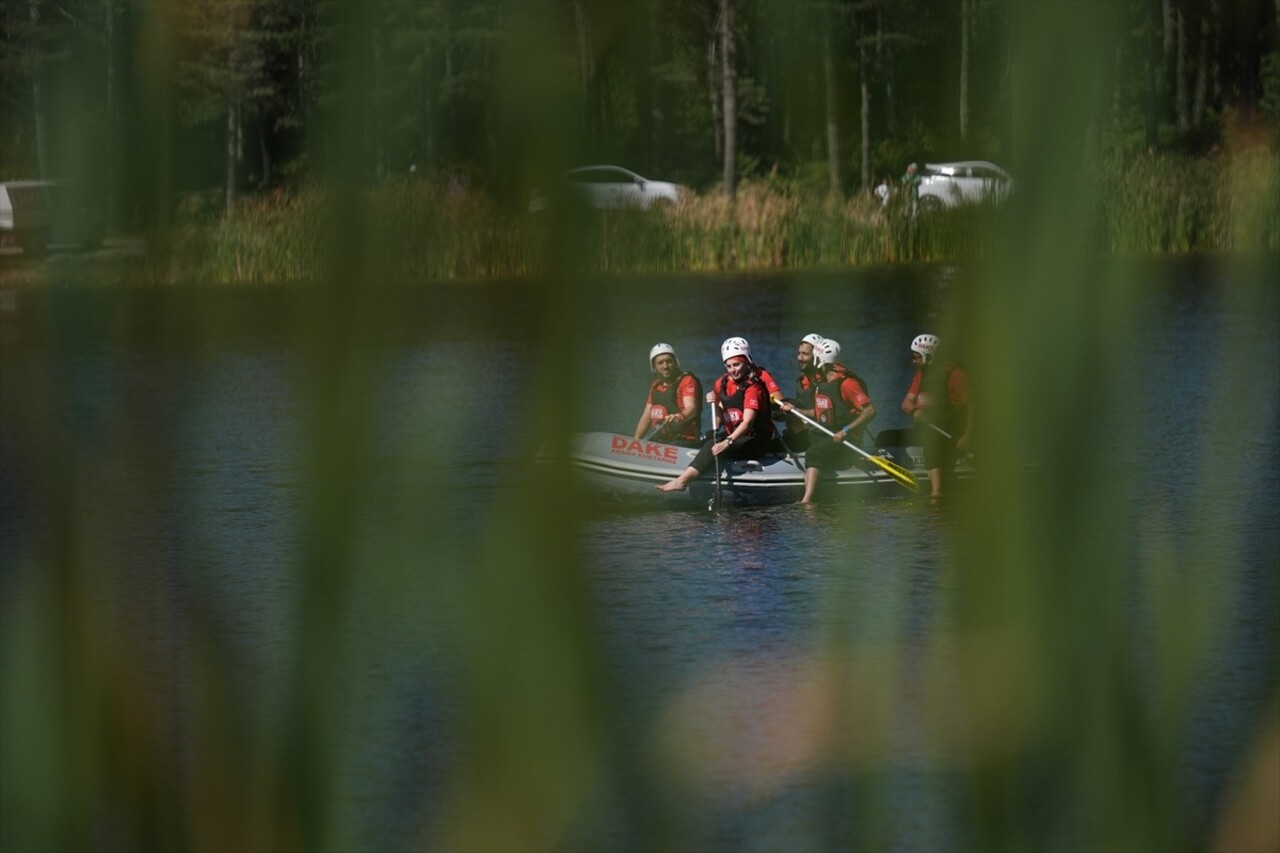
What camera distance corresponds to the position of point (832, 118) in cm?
133

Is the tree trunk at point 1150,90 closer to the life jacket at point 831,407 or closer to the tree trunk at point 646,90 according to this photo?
the tree trunk at point 646,90

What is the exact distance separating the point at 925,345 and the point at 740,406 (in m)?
12.9

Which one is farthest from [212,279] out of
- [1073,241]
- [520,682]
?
[1073,241]

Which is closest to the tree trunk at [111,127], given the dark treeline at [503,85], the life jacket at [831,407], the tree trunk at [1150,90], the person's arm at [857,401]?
the dark treeline at [503,85]

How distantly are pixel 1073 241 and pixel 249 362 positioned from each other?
1.20 m

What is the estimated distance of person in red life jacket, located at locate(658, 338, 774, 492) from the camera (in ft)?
46.2

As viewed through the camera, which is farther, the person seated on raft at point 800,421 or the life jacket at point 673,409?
the life jacket at point 673,409

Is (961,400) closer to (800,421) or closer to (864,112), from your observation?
(864,112)

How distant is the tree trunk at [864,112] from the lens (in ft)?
4.17

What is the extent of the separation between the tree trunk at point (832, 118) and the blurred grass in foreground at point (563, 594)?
0.09 feet

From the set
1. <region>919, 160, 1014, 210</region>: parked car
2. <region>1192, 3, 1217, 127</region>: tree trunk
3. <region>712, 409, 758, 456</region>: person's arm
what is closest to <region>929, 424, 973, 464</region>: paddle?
<region>919, 160, 1014, 210</region>: parked car

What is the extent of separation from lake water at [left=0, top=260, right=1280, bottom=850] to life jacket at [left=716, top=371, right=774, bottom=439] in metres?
12.4

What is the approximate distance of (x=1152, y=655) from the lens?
4.87 ft

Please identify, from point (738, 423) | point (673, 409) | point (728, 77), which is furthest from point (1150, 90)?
point (673, 409)
